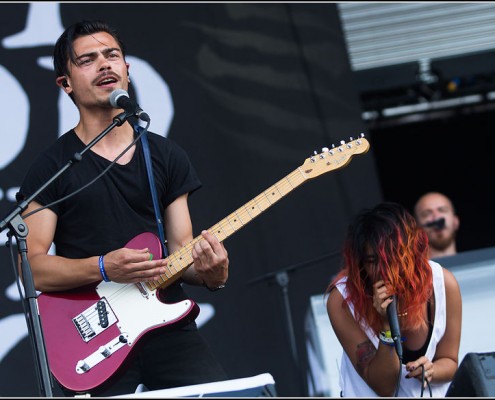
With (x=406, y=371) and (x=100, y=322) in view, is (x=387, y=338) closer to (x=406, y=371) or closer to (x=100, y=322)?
(x=406, y=371)

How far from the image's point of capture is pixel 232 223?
344 cm

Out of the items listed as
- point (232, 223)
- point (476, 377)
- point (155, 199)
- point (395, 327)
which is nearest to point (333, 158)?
point (232, 223)

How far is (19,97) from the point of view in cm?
Answer: 506

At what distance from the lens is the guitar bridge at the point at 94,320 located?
10.8 ft

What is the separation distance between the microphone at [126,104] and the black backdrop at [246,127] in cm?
186

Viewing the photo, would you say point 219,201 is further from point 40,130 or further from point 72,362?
point 72,362

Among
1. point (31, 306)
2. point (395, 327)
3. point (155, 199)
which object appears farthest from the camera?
point (155, 199)

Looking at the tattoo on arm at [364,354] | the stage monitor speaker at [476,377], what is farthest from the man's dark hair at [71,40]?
the stage monitor speaker at [476,377]

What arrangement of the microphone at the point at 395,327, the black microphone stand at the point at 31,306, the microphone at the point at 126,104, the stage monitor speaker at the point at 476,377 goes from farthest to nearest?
1. the microphone at the point at 126,104
2. the microphone at the point at 395,327
3. the black microphone stand at the point at 31,306
4. the stage monitor speaker at the point at 476,377

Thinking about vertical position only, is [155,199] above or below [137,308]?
above

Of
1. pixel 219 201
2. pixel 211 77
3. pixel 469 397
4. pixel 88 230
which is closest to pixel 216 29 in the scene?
pixel 211 77

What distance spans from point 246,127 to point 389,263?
8.28 ft

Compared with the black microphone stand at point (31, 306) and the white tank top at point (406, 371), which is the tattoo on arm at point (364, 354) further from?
the black microphone stand at point (31, 306)

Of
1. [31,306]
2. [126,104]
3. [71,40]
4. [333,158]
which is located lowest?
[31,306]
